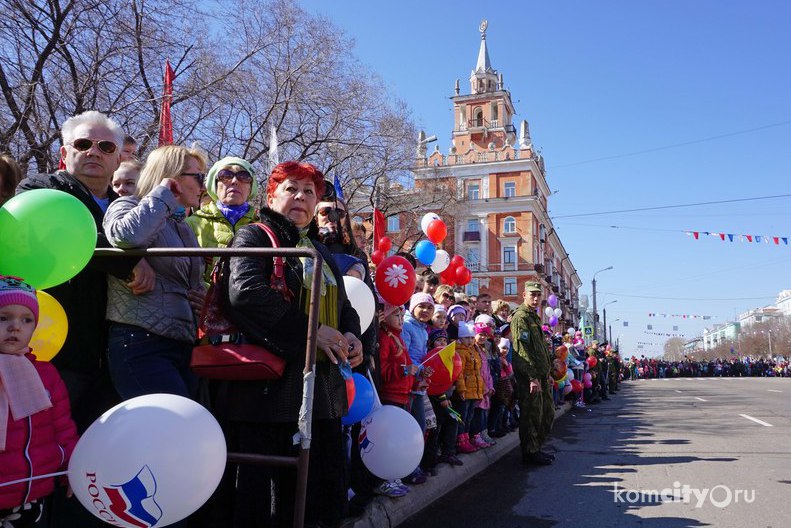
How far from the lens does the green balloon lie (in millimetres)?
2416

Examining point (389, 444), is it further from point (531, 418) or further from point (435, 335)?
point (531, 418)

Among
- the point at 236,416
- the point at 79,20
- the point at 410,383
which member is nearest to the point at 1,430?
the point at 236,416

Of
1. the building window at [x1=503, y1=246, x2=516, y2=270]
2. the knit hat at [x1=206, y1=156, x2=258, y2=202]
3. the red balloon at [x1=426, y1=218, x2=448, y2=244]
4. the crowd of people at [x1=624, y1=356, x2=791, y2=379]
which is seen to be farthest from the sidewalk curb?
the crowd of people at [x1=624, y1=356, x2=791, y2=379]

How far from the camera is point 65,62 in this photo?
1259 cm

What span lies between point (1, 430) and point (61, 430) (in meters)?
0.26

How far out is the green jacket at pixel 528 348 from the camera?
7.18 m

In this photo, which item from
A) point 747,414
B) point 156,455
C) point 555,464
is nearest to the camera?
point 156,455

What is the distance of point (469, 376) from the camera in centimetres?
723

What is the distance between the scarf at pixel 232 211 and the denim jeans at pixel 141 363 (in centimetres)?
121

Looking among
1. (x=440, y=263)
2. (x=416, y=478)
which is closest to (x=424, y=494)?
(x=416, y=478)

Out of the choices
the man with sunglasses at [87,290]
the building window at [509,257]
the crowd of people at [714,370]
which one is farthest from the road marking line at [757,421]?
the crowd of people at [714,370]

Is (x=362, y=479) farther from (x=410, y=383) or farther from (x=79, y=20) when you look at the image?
(x=79, y=20)

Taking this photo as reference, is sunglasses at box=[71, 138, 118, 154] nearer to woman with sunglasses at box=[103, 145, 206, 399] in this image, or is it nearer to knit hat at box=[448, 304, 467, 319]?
woman with sunglasses at box=[103, 145, 206, 399]

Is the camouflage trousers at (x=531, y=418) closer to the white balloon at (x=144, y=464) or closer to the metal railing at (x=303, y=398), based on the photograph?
the metal railing at (x=303, y=398)
